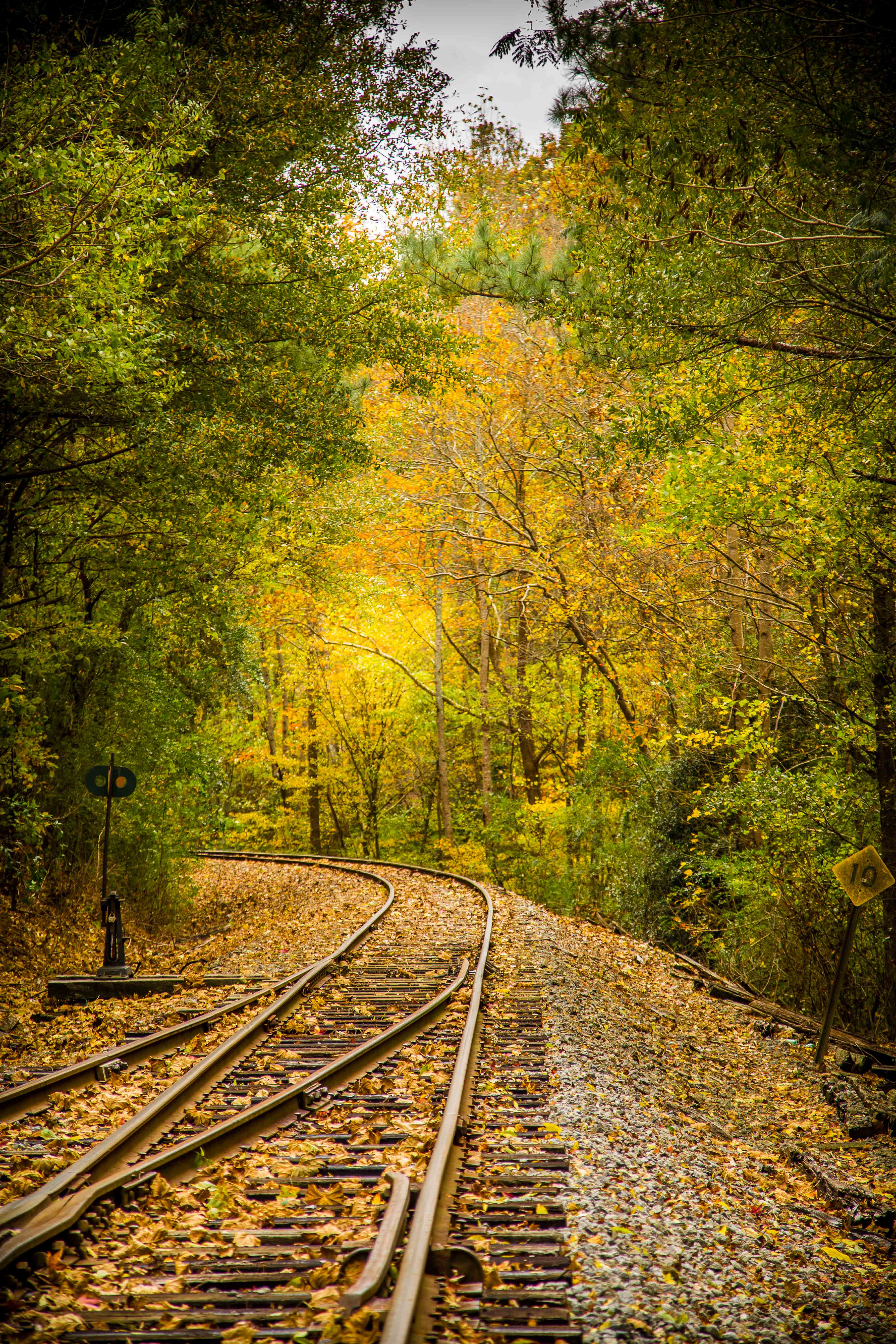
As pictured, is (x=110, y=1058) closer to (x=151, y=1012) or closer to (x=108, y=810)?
(x=151, y=1012)

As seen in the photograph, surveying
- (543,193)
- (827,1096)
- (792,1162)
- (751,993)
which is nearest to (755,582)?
(751,993)

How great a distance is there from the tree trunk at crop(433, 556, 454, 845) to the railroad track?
67.0ft

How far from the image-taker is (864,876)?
375 inches

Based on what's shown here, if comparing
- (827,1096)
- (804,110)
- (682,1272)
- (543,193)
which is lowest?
(827,1096)

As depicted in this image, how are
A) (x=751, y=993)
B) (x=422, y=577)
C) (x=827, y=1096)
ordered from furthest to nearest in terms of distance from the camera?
(x=422, y=577) → (x=751, y=993) → (x=827, y=1096)

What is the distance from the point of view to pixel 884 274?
22.8 ft

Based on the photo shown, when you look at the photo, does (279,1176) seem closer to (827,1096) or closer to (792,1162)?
(792,1162)

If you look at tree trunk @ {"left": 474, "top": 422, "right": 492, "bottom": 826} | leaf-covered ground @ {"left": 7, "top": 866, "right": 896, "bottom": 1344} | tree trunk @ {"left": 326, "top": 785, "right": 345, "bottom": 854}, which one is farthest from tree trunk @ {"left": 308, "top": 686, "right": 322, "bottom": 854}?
leaf-covered ground @ {"left": 7, "top": 866, "right": 896, "bottom": 1344}

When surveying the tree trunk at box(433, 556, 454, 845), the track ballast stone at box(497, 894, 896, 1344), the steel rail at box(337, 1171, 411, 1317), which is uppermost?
the tree trunk at box(433, 556, 454, 845)

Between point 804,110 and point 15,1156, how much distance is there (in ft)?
29.7

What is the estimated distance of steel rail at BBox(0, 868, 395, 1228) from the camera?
4.18 metres

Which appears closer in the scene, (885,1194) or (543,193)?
(885,1194)

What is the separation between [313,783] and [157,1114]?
2757 centimetres

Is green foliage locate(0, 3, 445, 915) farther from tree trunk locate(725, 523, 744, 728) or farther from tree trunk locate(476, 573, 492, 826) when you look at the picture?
tree trunk locate(476, 573, 492, 826)
